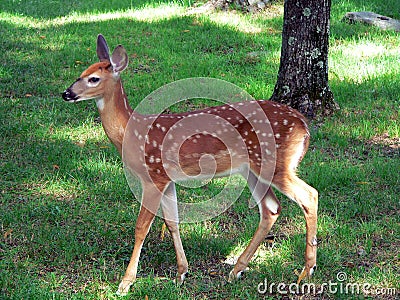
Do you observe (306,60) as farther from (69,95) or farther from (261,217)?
(69,95)

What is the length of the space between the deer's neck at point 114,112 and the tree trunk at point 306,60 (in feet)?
10.8

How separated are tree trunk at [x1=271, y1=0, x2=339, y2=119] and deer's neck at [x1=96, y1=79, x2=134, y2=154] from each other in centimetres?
328

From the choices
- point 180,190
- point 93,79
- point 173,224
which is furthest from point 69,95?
point 180,190

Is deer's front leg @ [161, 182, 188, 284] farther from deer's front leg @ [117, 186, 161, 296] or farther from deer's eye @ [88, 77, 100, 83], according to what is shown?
deer's eye @ [88, 77, 100, 83]

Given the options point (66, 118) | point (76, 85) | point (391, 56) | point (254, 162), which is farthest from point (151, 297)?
point (391, 56)

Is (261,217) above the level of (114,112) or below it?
below

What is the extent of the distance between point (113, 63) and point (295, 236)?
6.46 ft

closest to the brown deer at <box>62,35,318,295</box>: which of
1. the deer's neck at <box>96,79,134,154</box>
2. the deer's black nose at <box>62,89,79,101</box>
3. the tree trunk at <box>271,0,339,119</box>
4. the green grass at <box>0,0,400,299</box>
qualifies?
the deer's neck at <box>96,79,134,154</box>

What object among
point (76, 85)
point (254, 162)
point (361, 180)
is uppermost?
point (76, 85)

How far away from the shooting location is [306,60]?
7410 mm

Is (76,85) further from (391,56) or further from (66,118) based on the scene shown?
(391,56)

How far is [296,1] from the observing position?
7.32 meters

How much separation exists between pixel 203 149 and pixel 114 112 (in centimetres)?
66

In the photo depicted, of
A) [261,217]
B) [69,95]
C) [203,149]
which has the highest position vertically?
[69,95]
